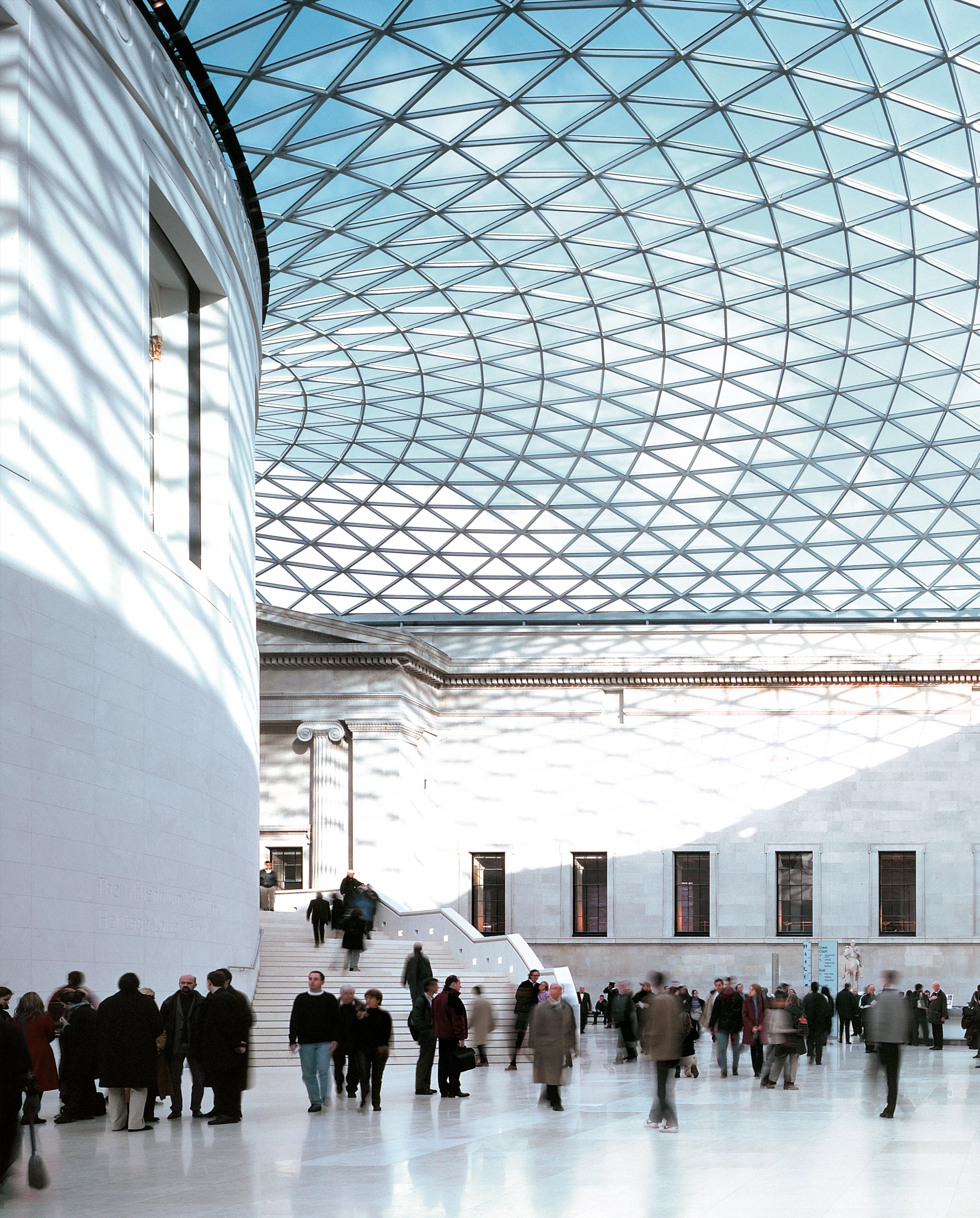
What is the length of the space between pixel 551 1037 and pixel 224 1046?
13.3 ft

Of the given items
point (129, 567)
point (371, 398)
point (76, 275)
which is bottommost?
point (129, 567)

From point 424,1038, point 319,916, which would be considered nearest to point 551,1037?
point 424,1038

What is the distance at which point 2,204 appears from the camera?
16141 millimetres

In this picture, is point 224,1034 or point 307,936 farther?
point 307,936

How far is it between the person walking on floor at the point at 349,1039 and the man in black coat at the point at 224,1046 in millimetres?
→ 2263

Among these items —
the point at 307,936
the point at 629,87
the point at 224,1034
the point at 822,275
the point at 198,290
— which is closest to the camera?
the point at 224,1034

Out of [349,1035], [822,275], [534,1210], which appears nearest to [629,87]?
[822,275]

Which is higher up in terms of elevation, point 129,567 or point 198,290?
point 198,290

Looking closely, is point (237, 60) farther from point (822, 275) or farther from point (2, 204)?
point (822, 275)

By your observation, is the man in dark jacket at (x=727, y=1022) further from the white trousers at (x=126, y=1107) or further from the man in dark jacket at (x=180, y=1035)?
the white trousers at (x=126, y=1107)

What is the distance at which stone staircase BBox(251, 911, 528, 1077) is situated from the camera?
28.1 metres

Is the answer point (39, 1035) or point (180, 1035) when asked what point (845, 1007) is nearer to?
point (180, 1035)

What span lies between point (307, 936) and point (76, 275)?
23.2m

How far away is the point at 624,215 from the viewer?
37.2 meters
